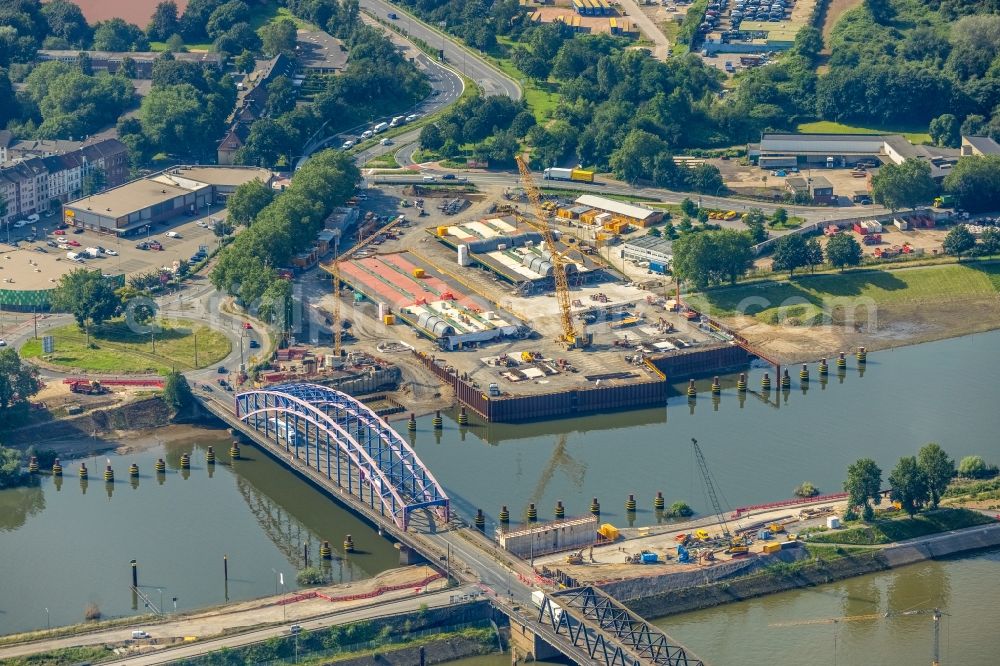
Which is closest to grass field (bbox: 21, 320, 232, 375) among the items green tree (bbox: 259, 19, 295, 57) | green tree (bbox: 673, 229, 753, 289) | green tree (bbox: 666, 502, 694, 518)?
green tree (bbox: 673, 229, 753, 289)

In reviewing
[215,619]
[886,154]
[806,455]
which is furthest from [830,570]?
[886,154]

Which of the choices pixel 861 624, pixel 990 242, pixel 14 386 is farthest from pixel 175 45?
pixel 861 624

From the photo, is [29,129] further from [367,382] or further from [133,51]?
[367,382]

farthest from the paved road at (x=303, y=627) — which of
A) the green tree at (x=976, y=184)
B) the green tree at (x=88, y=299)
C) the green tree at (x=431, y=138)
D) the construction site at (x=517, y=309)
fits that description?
the green tree at (x=431, y=138)

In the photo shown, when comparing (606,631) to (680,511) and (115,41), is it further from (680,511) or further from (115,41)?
(115,41)

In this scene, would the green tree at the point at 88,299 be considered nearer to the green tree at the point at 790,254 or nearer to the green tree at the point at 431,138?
the green tree at the point at 431,138
